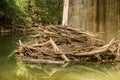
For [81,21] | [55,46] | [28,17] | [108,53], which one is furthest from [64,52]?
[28,17]

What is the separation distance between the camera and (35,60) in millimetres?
12680

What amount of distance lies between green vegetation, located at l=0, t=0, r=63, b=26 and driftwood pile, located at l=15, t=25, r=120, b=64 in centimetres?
1635

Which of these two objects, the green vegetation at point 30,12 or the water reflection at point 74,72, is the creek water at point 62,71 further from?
the green vegetation at point 30,12

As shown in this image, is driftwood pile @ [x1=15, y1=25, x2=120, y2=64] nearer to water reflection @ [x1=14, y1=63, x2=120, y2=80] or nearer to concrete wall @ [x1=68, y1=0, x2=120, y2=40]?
water reflection @ [x1=14, y1=63, x2=120, y2=80]

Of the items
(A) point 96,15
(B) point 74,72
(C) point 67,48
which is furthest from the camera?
(A) point 96,15

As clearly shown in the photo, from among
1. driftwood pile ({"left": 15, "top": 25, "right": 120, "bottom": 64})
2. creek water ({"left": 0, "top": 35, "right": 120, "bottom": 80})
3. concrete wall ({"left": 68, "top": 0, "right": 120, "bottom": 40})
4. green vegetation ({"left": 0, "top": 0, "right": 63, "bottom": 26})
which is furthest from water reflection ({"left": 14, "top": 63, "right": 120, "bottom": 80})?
green vegetation ({"left": 0, "top": 0, "right": 63, "bottom": 26})

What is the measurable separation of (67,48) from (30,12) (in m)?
25.5

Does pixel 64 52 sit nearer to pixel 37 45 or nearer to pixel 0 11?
pixel 37 45

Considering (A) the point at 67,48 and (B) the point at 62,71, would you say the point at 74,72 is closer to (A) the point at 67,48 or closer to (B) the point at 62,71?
(B) the point at 62,71

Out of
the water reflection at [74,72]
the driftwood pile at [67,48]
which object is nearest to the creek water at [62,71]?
the water reflection at [74,72]

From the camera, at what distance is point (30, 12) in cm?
3803

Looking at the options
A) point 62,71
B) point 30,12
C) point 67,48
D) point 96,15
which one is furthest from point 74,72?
point 30,12

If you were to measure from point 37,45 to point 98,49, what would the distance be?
2.27 meters

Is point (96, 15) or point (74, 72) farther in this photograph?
point (96, 15)
